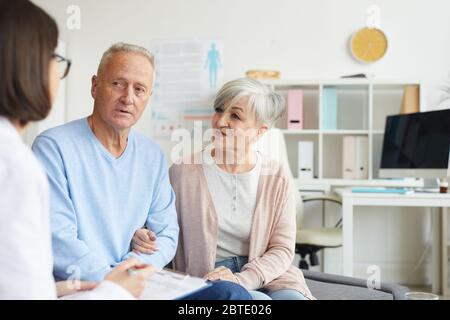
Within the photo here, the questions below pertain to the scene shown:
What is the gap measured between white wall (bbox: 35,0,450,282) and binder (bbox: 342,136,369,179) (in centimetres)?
37

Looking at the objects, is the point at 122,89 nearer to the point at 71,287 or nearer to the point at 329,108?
the point at 71,287

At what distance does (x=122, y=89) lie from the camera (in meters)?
1.31

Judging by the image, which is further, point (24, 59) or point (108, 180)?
point (108, 180)

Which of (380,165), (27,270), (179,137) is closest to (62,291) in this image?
(27,270)

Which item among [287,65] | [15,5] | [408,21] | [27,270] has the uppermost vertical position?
[408,21]

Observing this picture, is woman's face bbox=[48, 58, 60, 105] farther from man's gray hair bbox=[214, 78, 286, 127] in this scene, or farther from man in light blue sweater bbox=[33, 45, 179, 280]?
man's gray hair bbox=[214, 78, 286, 127]

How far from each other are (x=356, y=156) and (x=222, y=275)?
2382mm

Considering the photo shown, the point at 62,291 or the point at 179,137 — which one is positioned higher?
the point at 179,137

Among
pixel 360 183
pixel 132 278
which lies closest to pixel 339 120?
pixel 360 183

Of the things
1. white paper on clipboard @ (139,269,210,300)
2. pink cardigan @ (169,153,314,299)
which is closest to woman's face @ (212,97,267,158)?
pink cardigan @ (169,153,314,299)

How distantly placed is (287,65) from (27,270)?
10.8ft
